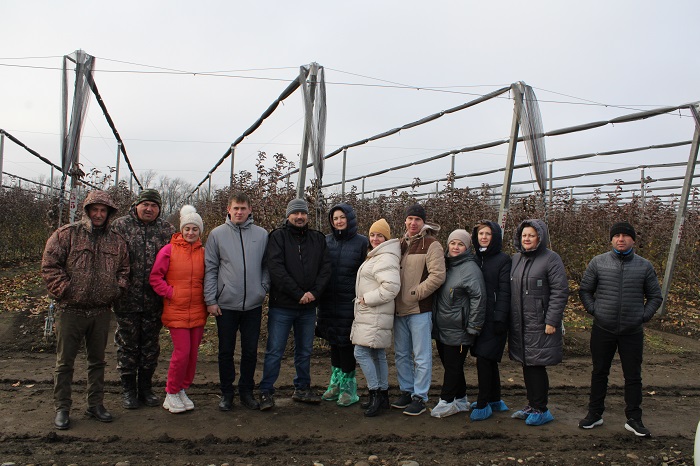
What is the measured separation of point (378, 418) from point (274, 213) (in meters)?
3.67

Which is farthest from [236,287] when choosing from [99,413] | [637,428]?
[637,428]

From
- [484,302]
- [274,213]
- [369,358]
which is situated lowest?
[369,358]

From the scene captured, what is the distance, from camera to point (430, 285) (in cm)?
439

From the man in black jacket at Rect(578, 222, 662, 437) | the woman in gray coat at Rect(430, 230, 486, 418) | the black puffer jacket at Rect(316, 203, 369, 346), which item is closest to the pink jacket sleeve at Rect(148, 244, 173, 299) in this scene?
the black puffer jacket at Rect(316, 203, 369, 346)

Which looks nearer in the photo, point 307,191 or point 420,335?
point 420,335

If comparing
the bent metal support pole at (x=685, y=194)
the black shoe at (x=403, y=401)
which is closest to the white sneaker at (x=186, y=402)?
the black shoe at (x=403, y=401)

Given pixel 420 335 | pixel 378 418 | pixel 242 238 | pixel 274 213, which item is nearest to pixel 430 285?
pixel 420 335

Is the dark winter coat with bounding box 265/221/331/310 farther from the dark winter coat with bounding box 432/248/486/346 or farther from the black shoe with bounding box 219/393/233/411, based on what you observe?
the dark winter coat with bounding box 432/248/486/346

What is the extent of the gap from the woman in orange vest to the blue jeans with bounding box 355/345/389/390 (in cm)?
143

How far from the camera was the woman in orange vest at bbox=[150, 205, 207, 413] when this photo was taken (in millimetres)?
4344

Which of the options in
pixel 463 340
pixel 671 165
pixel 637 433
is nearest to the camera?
pixel 637 433

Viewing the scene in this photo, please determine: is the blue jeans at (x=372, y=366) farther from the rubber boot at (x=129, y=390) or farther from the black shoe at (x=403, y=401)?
the rubber boot at (x=129, y=390)

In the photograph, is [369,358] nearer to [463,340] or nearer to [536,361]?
[463,340]

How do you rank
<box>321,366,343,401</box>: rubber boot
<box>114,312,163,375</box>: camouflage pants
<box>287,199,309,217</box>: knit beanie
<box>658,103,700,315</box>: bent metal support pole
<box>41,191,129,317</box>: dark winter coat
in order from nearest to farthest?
<box>41,191,129,317</box>: dark winter coat, <box>114,312,163,375</box>: camouflage pants, <box>287,199,309,217</box>: knit beanie, <box>321,366,343,401</box>: rubber boot, <box>658,103,700,315</box>: bent metal support pole
